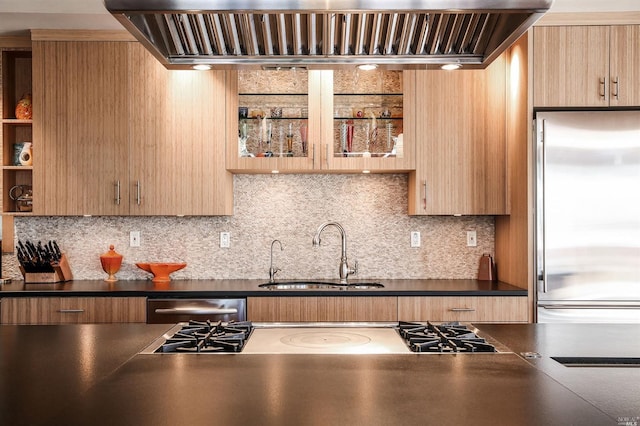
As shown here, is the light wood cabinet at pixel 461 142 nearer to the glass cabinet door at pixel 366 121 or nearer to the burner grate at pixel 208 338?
the glass cabinet door at pixel 366 121

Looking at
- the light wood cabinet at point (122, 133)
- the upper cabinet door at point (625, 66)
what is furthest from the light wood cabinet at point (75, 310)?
the upper cabinet door at point (625, 66)

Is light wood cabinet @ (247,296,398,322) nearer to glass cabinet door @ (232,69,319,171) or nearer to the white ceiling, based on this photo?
glass cabinet door @ (232,69,319,171)

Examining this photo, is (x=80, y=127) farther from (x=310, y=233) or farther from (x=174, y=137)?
(x=310, y=233)

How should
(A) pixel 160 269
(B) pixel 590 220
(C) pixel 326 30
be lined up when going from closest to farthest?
1. (C) pixel 326 30
2. (B) pixel 590 220
3. (A) pixel 160 269

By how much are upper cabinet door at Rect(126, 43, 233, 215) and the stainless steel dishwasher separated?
0.60 metres

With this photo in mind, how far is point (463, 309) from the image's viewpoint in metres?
3.24

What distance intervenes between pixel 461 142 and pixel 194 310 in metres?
1.87

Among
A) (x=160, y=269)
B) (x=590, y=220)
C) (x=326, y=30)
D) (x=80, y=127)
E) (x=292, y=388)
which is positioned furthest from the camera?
(x=160, y=269)

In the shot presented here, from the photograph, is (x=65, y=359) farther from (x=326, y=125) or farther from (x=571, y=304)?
(x=571, y=304)

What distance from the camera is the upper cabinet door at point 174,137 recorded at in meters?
3.53

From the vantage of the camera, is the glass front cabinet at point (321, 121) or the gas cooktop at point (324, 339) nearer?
the gas cooktop at point (324, 339)

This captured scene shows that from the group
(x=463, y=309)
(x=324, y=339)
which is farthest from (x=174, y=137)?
(x=324, y=339)

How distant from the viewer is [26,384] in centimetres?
133

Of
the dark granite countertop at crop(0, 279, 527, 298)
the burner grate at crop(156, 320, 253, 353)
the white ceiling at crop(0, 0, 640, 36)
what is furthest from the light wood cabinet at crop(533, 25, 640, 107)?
the burner grate at crop(156, 320, 253, 353)
